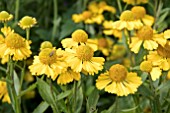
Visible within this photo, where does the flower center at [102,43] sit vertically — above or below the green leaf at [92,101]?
above

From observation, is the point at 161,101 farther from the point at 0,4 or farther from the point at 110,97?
the point at 0,4

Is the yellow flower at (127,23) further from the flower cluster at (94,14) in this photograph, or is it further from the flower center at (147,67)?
the flower cluster at (94,14)

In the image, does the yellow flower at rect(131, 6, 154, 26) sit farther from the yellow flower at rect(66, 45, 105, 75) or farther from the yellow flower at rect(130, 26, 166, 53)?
the yellow flower at rect(66, 45, 105, 75)

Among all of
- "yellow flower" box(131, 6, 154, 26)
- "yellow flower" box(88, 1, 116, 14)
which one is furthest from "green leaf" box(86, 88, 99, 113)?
"yellow flower" box(88, 1, 116, 14)

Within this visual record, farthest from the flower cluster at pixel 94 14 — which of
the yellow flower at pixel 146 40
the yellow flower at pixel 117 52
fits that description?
the yellow flower at pixel 146 40

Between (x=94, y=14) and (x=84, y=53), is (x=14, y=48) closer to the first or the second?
(x=84, y=53)

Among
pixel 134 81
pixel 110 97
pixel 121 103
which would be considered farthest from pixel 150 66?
pixel 110 97

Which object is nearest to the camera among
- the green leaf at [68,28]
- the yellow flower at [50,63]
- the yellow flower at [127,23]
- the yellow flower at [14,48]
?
the yellow flower at [50,63]
